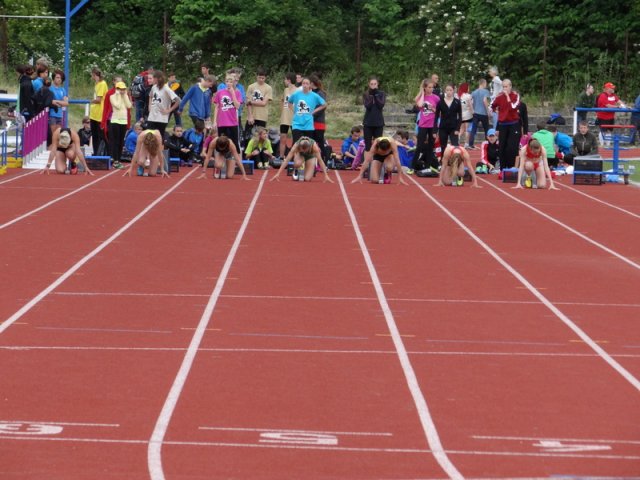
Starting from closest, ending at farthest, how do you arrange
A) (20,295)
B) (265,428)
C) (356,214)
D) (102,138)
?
1. (265,428)
2. (20,295)
3. (356,214)
4. (102,138)

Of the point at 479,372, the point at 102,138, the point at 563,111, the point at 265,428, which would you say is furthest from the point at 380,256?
the point at 563,111

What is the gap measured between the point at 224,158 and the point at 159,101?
1514 mm

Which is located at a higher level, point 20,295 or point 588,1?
point 588,1

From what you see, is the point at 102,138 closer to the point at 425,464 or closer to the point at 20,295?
the point at 20,295

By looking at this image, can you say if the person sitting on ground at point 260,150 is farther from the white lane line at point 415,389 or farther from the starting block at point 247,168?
the white lane line at point 415,389

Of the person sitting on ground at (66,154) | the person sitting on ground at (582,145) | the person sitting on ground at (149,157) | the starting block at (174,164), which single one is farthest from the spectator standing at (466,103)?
the person sitting on ground at (66,154)

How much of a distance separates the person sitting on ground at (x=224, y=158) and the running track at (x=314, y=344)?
4029 millimetres

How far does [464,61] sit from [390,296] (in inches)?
1150

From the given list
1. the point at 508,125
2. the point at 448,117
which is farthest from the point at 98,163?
the point at 508,125

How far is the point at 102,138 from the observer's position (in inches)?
934

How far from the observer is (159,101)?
21.9 meters

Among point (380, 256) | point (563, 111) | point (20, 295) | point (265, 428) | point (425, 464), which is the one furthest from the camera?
point (563, 111)

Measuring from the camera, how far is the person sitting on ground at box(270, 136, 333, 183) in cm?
2032

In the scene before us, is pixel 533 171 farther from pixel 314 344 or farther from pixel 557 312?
pixel 314 344
